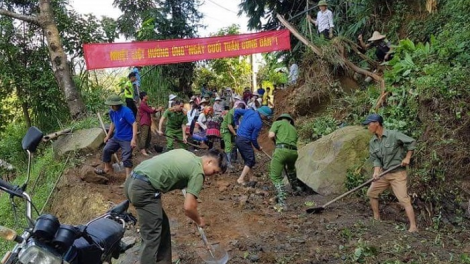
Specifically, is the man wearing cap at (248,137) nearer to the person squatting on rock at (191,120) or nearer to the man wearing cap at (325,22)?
the person squatting on rock at (191,120)

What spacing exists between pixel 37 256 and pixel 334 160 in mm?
5932

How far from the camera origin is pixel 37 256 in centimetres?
233

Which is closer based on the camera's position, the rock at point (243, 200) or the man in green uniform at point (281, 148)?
the rock at point (243, 200)

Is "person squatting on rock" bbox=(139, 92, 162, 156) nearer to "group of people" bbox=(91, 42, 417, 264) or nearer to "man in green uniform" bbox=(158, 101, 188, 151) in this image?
"group of people" bbox=(91, 42, 417, 264)

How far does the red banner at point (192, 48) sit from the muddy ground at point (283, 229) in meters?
4.93

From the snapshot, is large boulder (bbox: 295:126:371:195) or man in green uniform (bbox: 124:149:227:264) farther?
large boulder (bbox: 295:126:371:195)

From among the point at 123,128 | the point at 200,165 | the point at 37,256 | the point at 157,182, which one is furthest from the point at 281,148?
Result: the point at 37,256

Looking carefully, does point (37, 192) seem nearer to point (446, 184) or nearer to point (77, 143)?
point (77, 143)

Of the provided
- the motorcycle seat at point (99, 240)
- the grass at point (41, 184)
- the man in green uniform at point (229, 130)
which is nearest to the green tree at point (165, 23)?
the grass at point (41, 184)

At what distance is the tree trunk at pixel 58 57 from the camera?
10742 millimetres

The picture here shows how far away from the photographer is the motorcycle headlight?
2311 mm

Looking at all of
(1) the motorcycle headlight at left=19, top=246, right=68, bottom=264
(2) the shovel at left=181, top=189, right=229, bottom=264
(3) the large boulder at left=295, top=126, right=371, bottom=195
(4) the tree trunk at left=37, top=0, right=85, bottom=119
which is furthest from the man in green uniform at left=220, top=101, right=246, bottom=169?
(1) the motorcycle headlight at left=19, top=246, right=68, bottom=264

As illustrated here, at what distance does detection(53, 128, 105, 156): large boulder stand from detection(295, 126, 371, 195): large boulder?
4.79m

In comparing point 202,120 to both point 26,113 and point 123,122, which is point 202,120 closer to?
point 123,122
